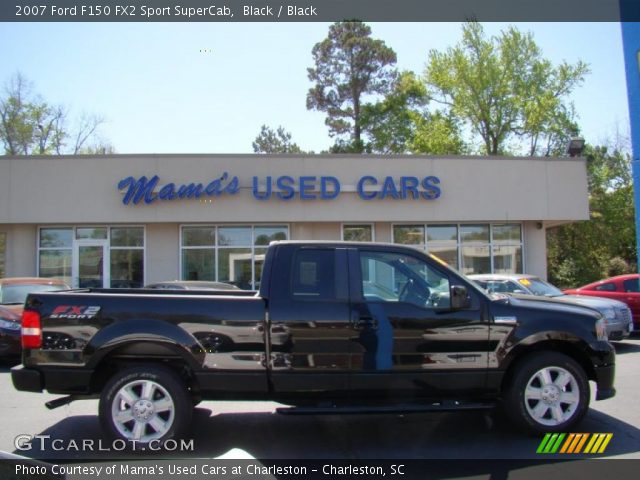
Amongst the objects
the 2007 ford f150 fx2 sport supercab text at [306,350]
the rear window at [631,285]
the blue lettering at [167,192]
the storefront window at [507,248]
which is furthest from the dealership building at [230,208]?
the 2007 ford f150 fx2 sport supercab text at [306,350]

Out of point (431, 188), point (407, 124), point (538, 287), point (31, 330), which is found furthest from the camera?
point (407, 124)

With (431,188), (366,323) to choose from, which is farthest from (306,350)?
(431,188)

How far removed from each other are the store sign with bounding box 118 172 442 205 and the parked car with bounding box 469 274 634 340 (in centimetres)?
593

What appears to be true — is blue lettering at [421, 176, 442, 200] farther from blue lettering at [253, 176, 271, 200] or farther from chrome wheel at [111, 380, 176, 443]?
chrome wheel at [111, 380, 176, 443]

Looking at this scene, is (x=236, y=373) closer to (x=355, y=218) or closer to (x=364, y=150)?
(x=355, y=218)

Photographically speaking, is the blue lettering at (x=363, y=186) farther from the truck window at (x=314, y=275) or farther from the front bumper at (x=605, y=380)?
the front bumper at (x=605, y=380)

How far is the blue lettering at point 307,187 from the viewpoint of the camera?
17.5 meters

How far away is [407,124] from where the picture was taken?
131ft

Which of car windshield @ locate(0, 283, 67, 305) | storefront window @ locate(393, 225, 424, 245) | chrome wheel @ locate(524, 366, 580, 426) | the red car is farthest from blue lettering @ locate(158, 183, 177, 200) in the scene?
→ chrome wheel @ locate(524, 366, 580, 426)

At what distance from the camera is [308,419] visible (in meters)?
6.31

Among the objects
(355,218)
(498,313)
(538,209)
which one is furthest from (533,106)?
(498,313)

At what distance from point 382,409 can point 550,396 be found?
173cm

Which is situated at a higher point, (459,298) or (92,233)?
(92,233)

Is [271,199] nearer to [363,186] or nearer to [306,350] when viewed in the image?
[363,186]
